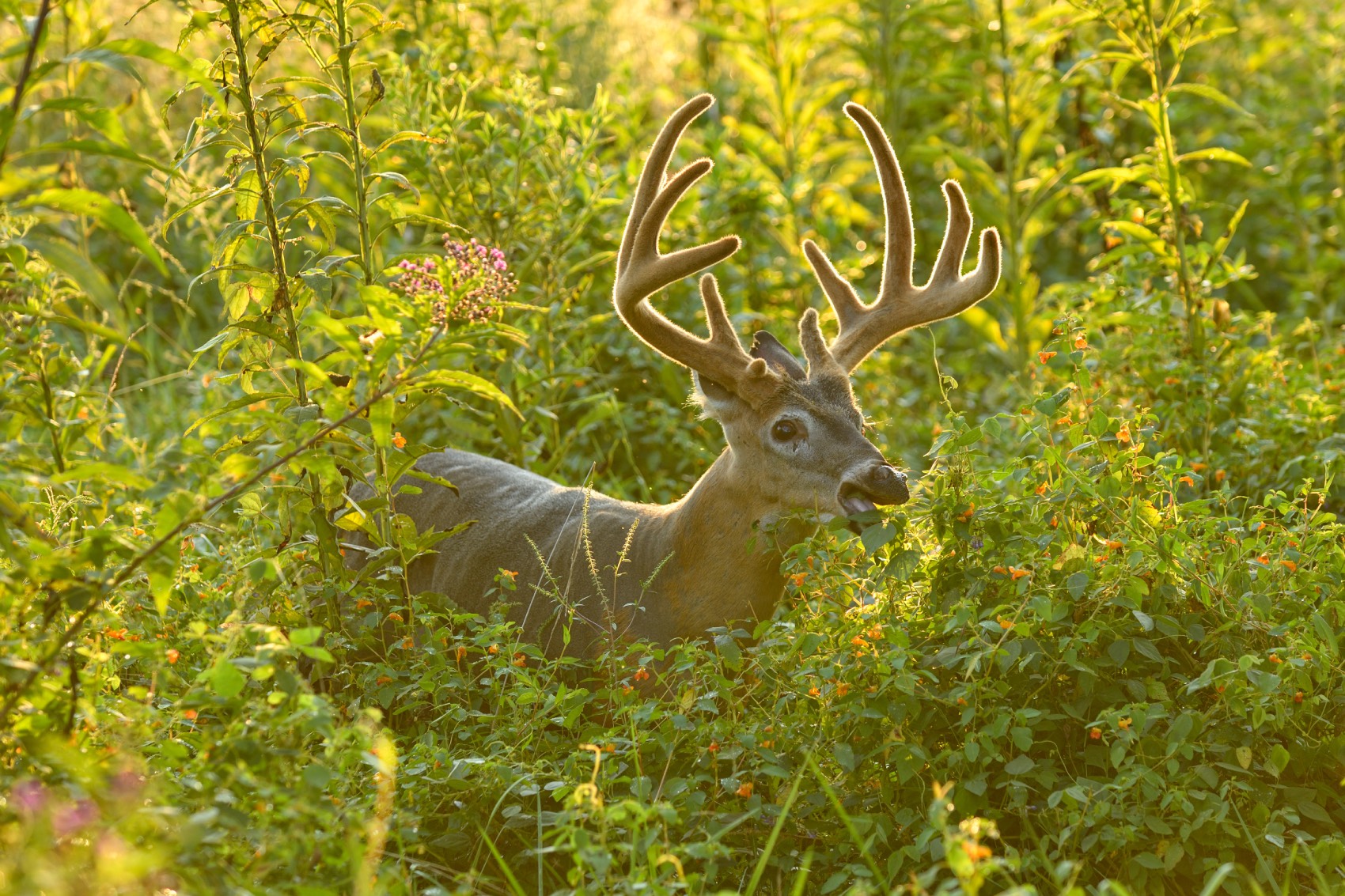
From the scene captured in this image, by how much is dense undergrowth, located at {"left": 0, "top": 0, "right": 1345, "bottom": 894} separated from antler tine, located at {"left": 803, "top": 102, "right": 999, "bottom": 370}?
0.61 metres

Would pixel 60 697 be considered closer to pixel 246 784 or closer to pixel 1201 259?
pixel 246 784

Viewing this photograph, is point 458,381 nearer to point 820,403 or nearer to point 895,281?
point 820,403

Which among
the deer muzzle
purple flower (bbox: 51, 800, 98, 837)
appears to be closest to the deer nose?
the deer muzzle

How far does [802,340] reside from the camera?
4602 mm

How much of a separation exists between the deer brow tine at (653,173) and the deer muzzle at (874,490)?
43.6 inches

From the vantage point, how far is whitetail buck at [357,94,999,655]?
4152 mm

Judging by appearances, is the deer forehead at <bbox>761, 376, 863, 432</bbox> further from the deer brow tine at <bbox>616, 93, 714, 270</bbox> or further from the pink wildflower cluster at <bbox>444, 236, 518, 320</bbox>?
the pink wildflower cluster at <bbox>444, 236, 518, 320</bbox>

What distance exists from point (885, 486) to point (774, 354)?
2.70 ft

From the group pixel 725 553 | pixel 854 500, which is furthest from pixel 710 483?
pixel 854 500

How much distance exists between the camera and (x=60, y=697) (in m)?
2.58

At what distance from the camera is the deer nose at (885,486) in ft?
12.8

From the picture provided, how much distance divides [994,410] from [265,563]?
16.3 ft

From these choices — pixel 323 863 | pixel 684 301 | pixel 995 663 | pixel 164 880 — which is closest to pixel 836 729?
pixel 995 663

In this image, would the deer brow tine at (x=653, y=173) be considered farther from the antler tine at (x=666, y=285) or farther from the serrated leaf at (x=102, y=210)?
the serrated leaf at (x=102, y=210)
